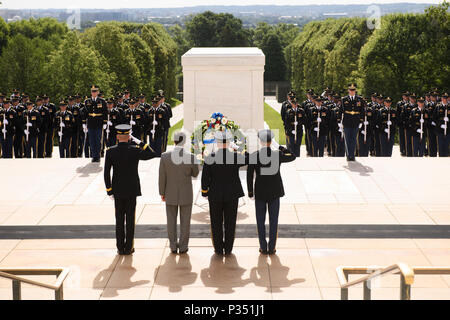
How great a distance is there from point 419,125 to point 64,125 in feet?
27.2

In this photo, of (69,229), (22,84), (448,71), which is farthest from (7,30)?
(69,229)

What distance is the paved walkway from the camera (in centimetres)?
722

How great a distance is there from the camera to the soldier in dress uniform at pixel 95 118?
14.0 meters

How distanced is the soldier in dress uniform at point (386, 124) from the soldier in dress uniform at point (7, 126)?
Answer: 8726mm

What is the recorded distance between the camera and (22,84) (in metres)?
42.5

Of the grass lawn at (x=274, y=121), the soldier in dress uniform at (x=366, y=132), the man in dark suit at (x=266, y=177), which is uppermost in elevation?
the man in dark suit at (x=266, y=177)

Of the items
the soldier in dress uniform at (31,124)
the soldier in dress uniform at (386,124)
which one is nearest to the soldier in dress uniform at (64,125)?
the soldier in dress uniform at (31,124)

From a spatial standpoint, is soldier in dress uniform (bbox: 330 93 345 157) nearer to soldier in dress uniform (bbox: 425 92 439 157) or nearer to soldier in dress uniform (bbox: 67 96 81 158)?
soldier in dress uniform (bbox: 425 92 439 157)

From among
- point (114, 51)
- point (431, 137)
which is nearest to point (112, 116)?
point (431, 137)

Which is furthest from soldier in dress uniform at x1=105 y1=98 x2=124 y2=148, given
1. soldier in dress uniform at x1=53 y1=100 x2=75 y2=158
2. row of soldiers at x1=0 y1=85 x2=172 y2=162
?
soldier in dress uniform at x1=53 y1=100 x2=75 y2=158

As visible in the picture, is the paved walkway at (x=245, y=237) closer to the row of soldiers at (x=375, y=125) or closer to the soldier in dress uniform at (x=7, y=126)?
the row of soldiers at (x=375, y=125)

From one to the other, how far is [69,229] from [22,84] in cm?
3499

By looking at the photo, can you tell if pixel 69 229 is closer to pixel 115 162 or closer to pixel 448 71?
pixel 115 162

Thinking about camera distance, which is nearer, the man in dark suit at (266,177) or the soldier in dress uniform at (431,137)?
the man in dark suit at (266,177)
